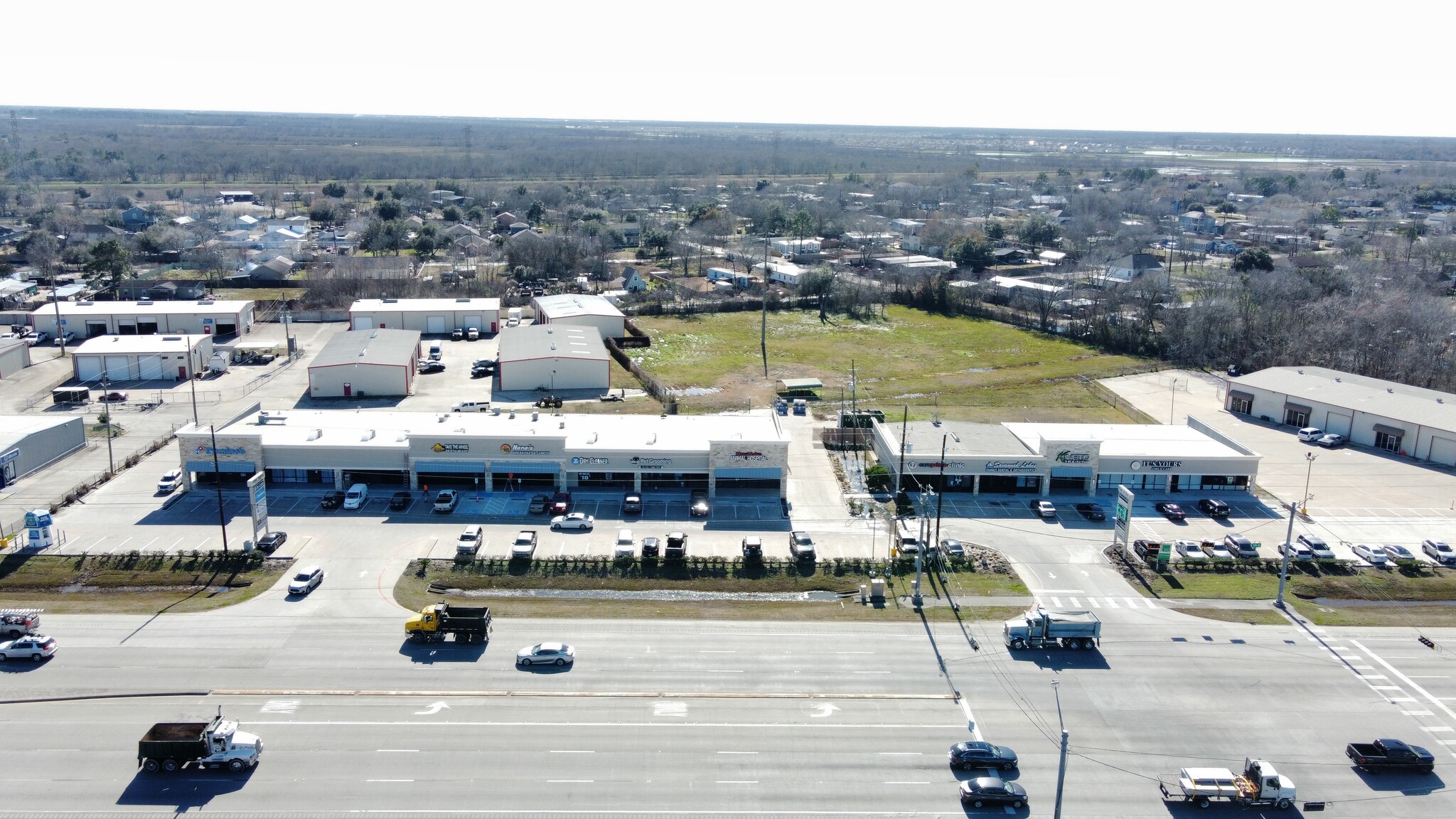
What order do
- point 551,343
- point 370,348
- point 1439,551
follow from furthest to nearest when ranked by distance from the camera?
point 551,343 → point 370,348 → point 1439,551

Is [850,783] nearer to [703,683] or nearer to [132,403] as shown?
[703,683]

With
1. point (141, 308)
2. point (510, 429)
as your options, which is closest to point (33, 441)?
point (510, 429)

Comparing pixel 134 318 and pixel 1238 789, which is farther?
pixel 134 318

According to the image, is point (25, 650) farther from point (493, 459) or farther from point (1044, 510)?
point (1044, 510)

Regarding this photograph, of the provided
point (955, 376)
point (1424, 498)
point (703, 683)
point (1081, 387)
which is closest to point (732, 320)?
point (955, 376)

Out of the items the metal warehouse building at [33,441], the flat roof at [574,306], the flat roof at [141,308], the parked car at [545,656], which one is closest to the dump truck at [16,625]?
the parked car at [545,656]

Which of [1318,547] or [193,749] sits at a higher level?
[1318,547]

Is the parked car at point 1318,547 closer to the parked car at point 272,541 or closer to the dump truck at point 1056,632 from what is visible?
the dump truck at point 1056,632

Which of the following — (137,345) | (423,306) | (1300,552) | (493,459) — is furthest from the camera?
(423,306)
